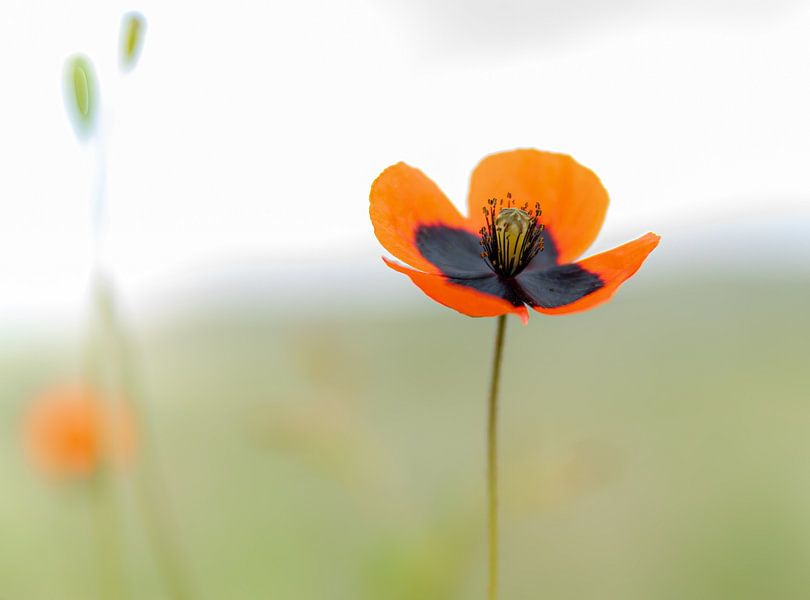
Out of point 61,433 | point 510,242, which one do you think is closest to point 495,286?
point 510,242

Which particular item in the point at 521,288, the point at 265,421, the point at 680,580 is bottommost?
the point at 680,580

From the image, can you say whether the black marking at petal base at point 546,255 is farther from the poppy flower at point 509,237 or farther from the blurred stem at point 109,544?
the blurred stem at point 109,544

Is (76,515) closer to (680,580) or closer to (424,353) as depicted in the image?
(424,353)

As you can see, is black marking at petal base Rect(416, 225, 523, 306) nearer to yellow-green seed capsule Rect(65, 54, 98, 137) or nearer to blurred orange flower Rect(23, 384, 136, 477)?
yellow-green seed capsule Rect(65, 54, 98, 137)

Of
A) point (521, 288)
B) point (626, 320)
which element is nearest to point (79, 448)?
point (521, 288)

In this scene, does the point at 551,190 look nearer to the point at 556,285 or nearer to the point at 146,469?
the point at 556,285

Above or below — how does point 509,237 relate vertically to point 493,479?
above
